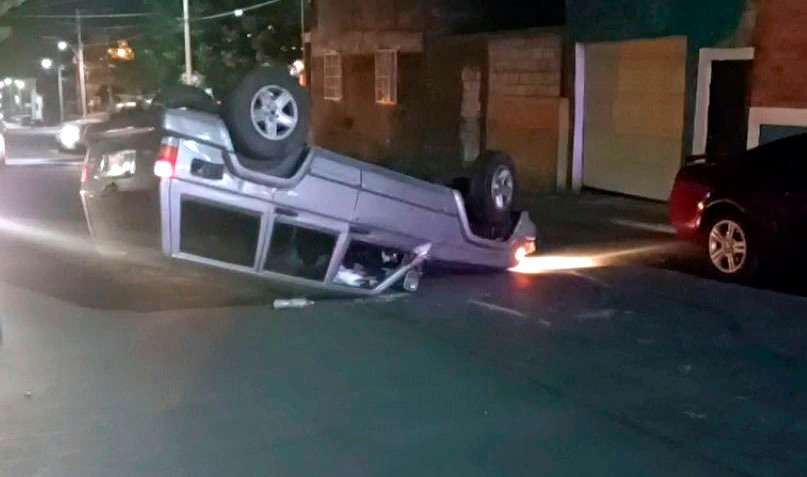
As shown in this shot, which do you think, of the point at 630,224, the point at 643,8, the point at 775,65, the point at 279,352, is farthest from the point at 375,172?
the point at 643,8

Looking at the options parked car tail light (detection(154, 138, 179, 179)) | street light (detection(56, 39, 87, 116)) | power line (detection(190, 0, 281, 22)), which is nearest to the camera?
parked car tail light (detection(154, 138, 179, 179))

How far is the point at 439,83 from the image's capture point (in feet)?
83.4

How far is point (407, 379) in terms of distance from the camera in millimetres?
7617

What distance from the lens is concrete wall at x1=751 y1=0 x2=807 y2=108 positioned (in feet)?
51.0

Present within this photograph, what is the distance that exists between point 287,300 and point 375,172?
1376mm

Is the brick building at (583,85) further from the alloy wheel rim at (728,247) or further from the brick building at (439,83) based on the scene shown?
the alloy wheel rim at (728,247)

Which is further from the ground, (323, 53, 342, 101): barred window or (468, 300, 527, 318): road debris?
(323, 53, 342, 101): barred window

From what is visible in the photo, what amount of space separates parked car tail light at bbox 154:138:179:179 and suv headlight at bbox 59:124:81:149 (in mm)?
26948

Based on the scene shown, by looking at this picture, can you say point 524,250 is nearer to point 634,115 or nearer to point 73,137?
point 634,115

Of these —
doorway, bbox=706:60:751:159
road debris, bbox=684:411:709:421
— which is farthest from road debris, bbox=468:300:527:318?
doorway, bbox=706:60:751:159

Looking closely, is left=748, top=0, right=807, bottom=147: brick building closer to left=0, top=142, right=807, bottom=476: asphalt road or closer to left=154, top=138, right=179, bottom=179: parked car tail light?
left=0, top=142, right=807, bottom=476: asphalt road

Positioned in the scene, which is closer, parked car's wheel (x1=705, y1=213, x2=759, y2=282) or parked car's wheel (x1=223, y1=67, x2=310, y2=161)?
parked car's wheel (x1=223, y1=67, x2=310, y2=161)

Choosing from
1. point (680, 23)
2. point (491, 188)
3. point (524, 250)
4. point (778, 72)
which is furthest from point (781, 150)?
point (680, 23)

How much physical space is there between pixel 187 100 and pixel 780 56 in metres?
9.50
